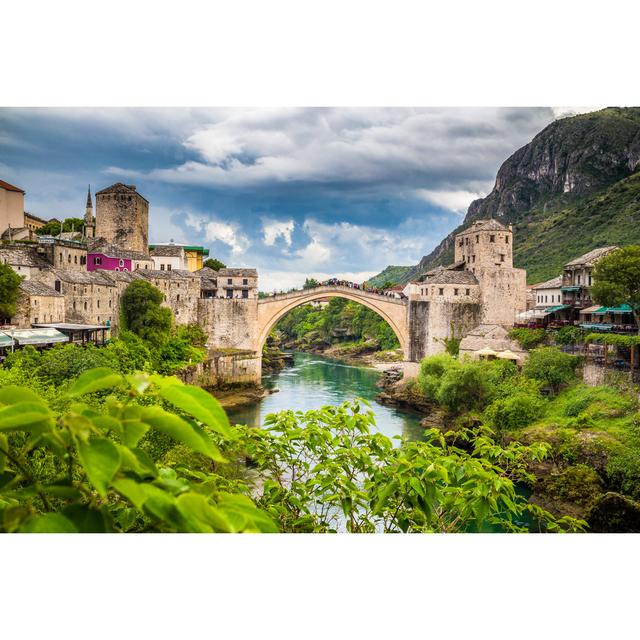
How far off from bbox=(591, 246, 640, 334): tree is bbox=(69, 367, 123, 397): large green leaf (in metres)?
7.95

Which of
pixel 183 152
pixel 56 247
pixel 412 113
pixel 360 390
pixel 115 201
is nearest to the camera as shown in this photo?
pixel 412 113

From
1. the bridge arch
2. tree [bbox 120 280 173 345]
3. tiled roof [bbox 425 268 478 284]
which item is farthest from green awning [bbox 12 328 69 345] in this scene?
tiled roof [bbox 425 268 478 284]

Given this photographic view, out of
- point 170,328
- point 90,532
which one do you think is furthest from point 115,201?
point 90,532

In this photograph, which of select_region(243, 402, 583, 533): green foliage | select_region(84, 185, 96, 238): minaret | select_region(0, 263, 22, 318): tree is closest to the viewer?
select_region(243, 402, 583, 533): green foliage

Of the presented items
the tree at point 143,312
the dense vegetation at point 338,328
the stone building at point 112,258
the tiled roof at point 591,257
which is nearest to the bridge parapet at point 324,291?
the dense vegetation at point 338,328

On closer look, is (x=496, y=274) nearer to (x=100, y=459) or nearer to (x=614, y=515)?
(x=614, y=515)

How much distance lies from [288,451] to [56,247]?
10911 millimetres

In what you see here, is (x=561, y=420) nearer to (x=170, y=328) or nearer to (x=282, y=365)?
(x=170, y=328)

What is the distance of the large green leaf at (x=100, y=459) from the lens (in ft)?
2.24

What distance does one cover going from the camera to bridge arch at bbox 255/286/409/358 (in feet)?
54.6

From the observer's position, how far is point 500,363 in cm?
1030

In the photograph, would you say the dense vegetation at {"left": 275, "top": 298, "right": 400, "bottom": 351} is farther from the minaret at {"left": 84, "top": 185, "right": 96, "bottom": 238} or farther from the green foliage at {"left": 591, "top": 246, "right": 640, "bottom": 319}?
the green foliage at {"left": 591, "top": 246, "right": 640, "bottom": 319}

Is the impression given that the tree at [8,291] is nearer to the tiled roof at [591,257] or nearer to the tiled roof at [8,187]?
the tiled roof at [8,187]

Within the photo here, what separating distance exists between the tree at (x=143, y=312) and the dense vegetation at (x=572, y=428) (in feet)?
24.5
